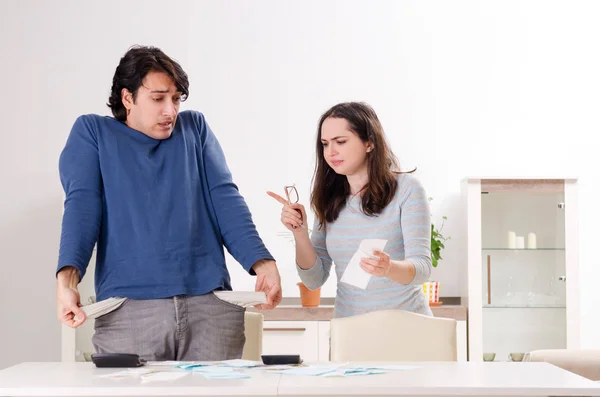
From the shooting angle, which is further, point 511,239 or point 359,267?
point 511,239

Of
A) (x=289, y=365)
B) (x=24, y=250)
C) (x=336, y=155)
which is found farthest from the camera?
(x=24, y=250)

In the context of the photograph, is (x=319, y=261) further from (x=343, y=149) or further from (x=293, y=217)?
(x=343, y=149)

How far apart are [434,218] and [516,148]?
63cm

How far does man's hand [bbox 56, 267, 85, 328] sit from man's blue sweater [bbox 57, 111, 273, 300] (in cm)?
3

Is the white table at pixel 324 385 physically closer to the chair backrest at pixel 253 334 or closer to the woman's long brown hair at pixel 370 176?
the chair backrest at pixel 253 334

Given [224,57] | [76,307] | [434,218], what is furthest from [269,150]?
[76,307]

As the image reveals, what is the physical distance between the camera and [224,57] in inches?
201

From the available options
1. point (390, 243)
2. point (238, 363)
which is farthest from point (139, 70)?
point (390, 243)

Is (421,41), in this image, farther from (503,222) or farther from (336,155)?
(336,155)

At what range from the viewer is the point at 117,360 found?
215 centimetres

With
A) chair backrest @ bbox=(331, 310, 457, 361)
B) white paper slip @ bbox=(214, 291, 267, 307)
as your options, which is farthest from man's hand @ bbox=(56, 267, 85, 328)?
chair backrest @ bbox=(331, 310, 457, 361)

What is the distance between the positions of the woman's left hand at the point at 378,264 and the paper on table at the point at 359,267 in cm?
19

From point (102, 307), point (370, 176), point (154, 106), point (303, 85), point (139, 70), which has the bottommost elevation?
point (102, 307)

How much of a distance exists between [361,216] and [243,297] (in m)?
0.71
